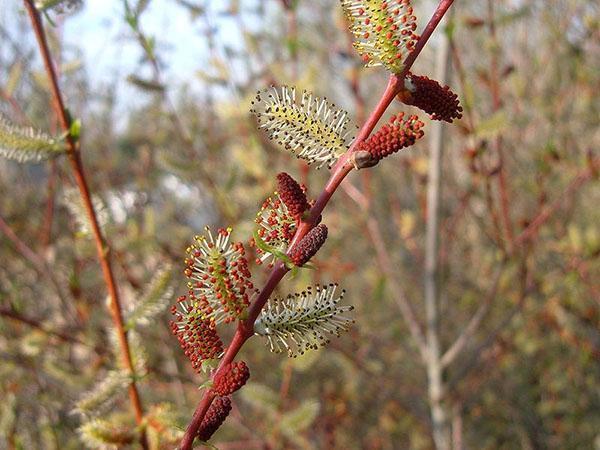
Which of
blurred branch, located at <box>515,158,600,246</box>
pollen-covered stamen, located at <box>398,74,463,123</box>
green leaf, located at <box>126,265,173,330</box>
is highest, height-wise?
blurred branch, located at <box>515,158,600,246</box>

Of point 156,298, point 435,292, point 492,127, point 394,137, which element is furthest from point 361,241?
point 394,137

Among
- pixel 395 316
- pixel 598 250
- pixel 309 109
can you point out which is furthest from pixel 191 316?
pixel 395 316

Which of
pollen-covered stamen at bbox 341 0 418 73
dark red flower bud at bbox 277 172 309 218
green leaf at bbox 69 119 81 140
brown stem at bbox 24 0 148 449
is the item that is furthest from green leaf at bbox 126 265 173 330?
pollen-covered stamen at bbox 341 0 418 73

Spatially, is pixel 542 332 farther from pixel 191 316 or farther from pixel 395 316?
pixel 191 316

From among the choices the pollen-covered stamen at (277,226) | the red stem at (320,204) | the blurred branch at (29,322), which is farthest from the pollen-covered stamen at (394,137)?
the blurred branch at (29,322)

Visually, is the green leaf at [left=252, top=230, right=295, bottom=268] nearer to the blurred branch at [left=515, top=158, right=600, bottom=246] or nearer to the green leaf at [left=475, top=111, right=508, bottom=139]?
the green leaf at [left=475, top=111, right=508, bottom=139]

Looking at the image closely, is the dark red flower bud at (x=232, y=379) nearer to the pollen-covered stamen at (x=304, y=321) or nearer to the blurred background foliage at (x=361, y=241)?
the pollen-covered stamen at (x=304, y=321)
